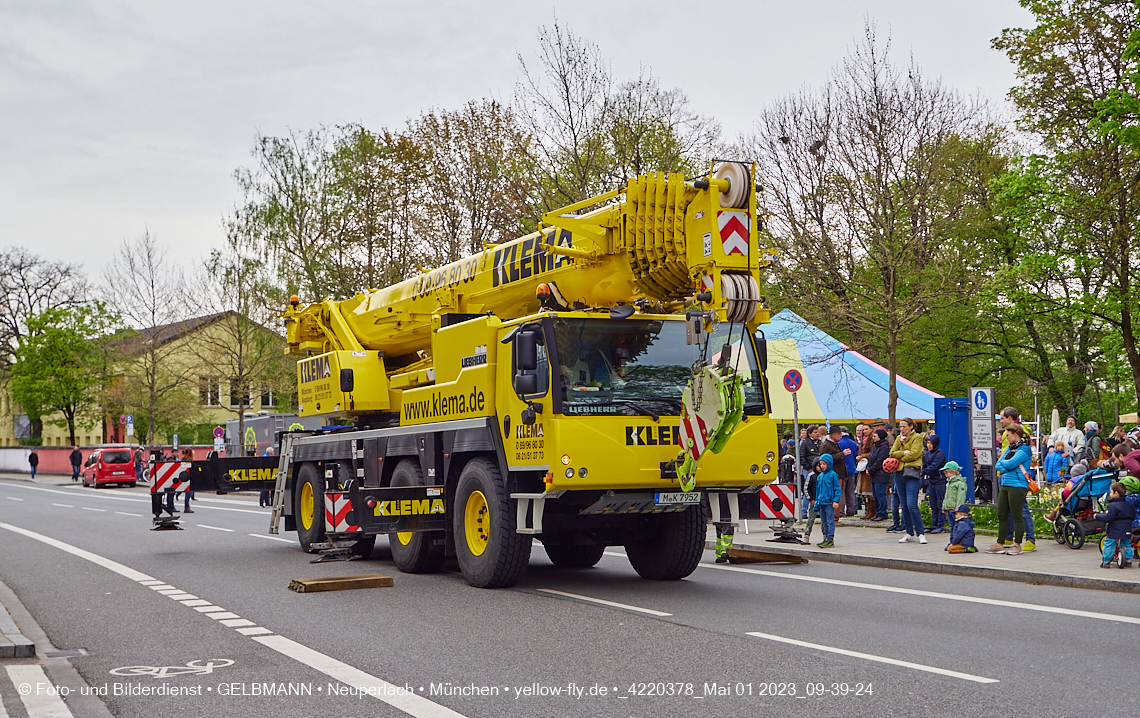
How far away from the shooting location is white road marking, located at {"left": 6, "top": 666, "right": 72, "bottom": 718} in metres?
6.24

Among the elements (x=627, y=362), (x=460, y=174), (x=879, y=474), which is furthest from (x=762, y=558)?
(x=460, y=174)

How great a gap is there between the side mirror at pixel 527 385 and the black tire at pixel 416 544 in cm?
276

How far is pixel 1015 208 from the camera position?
1207 inches

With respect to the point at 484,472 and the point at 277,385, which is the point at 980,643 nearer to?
the point at 484,472

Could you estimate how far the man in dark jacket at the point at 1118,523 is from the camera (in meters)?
12.3

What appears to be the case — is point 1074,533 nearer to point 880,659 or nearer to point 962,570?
point 962,570

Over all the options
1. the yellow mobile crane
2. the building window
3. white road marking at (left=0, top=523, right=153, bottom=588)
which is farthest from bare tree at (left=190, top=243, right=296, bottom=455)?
the yellow mobile crane

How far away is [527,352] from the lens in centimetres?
1054

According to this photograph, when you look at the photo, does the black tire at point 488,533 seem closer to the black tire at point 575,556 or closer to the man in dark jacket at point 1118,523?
the black tire at point 575,556

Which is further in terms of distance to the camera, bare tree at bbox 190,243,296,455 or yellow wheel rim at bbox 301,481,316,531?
bare tree at bbox 190,243,296,455

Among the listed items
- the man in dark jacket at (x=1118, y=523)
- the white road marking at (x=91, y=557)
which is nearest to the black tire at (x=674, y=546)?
the man in dark jacket at (x=1118, y=523)

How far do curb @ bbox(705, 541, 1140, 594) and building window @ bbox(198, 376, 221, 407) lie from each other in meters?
37.6

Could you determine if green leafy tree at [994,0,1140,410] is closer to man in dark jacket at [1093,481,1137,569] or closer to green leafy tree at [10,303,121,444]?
man in dark jacket at [1093,481,1137,569]

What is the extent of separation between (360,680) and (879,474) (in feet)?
47.6
